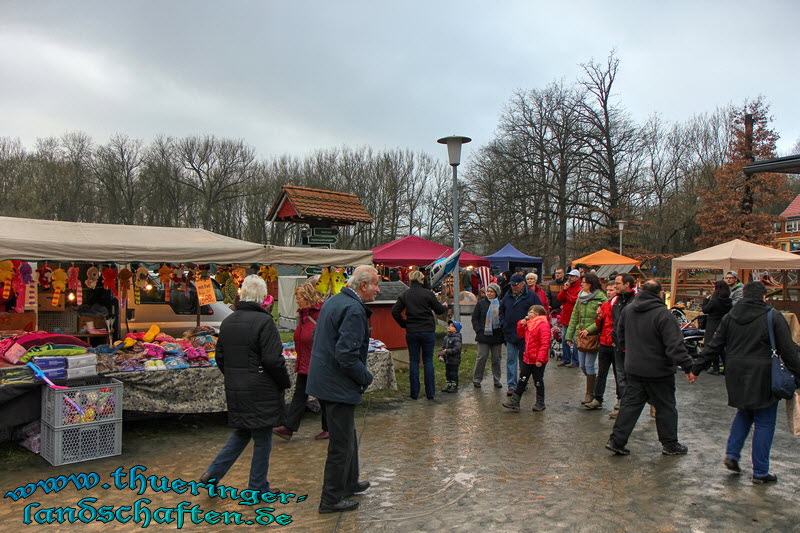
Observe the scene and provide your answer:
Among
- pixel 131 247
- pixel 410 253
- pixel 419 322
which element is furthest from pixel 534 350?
pixel 410 253

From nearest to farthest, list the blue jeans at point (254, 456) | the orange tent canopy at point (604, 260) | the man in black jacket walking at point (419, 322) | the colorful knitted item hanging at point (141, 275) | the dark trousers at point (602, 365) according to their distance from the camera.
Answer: the blue jeans at point (254, 456)
the dark trousers at point (602, 365)
the colorful knitted item hanging at point (141, 275)
the man in black jacket walking at point (419, 322)
the orange tent canopy at point (604, 260)

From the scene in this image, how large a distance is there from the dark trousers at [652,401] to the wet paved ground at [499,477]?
222mm

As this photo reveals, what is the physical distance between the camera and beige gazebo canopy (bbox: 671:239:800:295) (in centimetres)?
1149

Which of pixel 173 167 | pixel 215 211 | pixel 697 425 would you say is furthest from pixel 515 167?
pixel 697 425

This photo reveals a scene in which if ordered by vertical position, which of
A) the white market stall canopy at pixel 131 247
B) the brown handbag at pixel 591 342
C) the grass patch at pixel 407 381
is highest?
the white market stall canopy at pixel 131 247

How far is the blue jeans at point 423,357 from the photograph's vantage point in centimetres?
759

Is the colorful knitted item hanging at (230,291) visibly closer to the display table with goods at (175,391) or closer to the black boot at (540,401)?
the display table with goods at (175,391)

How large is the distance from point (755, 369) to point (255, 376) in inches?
152

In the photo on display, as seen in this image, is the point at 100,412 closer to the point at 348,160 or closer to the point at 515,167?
the point at 515,167

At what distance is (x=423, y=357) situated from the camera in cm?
762

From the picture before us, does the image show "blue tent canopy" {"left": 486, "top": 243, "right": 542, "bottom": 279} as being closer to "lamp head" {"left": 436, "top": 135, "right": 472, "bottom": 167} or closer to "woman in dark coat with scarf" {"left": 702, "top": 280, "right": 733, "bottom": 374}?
"lamp head" {"left": 436, "top": 135, "right": 472, "bottom": 167}

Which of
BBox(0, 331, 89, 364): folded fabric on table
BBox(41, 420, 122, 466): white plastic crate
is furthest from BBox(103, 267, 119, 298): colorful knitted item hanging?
BBox(41, 420, 122, 466): white plastic crate

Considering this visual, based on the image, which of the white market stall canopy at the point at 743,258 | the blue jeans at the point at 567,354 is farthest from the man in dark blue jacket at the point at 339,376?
the white market stall canopy at the point at 743,258

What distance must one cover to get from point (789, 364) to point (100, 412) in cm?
579
